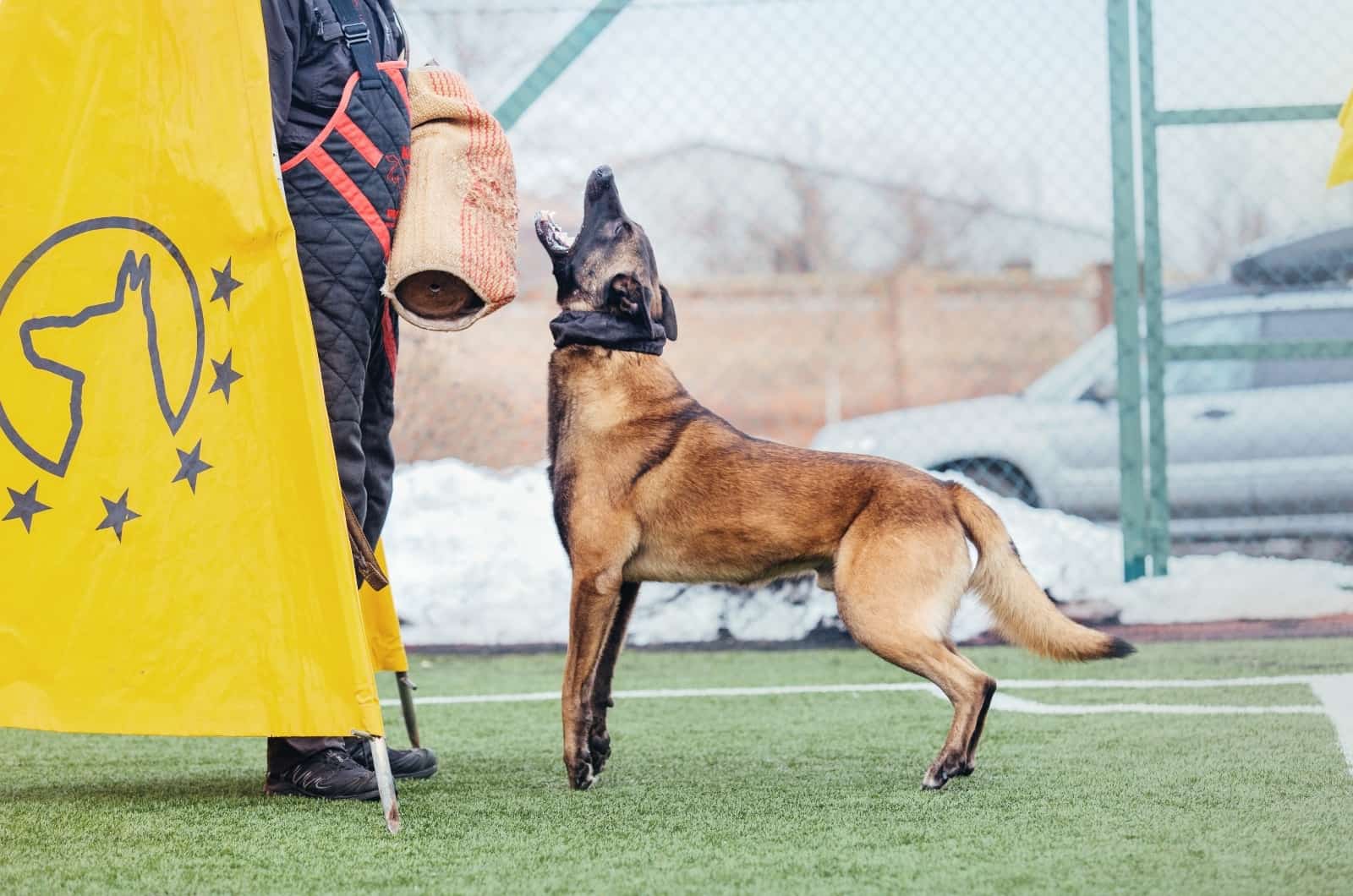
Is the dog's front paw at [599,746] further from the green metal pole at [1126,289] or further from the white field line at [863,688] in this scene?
the green metal pole at [1126,289]

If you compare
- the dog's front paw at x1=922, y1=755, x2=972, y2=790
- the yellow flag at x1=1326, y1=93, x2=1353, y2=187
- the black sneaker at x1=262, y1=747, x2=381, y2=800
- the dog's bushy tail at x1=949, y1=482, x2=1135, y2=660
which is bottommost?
the dog's front paw at x1=922, y1=755, x2=972, y2=790

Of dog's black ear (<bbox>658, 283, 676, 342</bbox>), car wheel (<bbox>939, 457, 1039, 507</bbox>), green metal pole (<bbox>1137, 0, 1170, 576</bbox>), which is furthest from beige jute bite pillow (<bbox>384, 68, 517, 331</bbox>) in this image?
car wheel (<bbox>939, 457, 1039, 507</bbox>)

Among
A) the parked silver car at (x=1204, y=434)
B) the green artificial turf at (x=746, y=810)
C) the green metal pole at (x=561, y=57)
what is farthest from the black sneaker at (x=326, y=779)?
the parked silver car at (x=1204, y=434)

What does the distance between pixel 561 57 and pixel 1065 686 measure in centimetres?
313

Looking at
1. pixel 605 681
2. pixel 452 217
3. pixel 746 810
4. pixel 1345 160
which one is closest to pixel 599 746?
pixel 605 681

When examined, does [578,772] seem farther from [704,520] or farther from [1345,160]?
[1345,160]

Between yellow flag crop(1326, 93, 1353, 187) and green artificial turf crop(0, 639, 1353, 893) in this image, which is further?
yellow flag crop(1326, 93, 1353, 187)

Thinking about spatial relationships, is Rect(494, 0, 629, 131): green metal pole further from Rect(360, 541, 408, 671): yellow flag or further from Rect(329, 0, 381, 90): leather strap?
Rect(360, 541, 408, 671): yellow flag

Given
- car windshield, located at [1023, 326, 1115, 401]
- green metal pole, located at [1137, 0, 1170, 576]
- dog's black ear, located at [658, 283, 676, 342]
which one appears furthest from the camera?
car windshield, located at [1023, 326, 1115, 401]

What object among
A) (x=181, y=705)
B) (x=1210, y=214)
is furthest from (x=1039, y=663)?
(x=1210, y=214)

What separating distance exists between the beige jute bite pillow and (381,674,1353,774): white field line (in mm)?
1756

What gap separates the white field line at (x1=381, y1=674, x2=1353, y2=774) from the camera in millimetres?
3936

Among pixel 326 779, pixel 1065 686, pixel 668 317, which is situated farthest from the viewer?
pixel 1065 686

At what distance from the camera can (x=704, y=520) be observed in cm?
328
